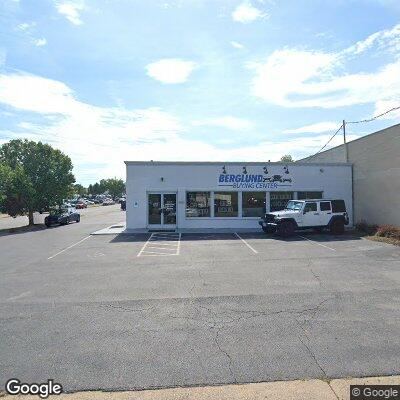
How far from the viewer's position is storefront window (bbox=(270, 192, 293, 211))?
79.4ft

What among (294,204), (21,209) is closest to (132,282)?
(294,204)

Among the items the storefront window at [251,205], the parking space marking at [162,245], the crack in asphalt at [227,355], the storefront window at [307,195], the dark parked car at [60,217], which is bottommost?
the crack in asphalt at [227,355]

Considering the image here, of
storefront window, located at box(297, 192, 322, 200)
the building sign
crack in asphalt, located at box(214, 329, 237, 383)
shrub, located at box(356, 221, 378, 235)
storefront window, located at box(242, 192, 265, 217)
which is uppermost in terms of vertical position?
the building sign

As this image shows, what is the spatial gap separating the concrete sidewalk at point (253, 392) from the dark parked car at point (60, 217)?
27.8 meters

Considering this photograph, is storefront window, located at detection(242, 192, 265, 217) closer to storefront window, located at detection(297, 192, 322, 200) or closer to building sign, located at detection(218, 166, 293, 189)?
building sign, located at detection(218, 166, 293, 189)

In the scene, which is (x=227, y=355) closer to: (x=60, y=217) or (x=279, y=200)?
(x=279, y=200)

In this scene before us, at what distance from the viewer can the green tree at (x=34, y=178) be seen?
2859 centimetres

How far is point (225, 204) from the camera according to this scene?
941 inches

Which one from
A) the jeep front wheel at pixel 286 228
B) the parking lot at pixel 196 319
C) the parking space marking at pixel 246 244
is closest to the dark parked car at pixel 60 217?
the parking space marking at pixel 246 244

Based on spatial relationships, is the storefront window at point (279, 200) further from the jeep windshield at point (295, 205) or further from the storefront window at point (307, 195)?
the jeep windshield at point (295, 205)

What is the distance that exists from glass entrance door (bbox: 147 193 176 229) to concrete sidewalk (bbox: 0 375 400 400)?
19.2 metres

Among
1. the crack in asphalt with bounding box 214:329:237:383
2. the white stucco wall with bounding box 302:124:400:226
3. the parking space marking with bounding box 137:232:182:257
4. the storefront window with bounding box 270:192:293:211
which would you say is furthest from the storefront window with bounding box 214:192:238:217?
the crack in asphalt with bounding box 214:329:237:383

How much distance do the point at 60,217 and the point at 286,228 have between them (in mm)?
20368

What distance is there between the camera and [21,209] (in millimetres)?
29500
